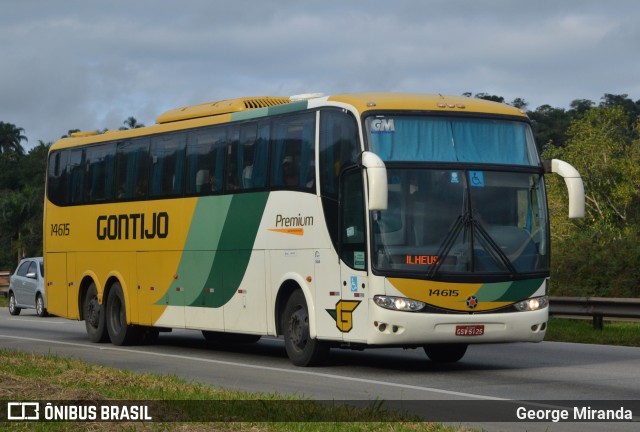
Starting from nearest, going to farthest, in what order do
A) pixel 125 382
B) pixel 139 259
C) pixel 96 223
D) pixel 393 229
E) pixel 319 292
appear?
pixel 125 382 < pixel 393 229 < pixel 319 292 < pixel 139 259 < pixel 96 223

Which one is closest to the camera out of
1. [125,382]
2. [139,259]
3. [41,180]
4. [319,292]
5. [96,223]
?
[125,382]

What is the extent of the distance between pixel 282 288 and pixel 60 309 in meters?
8.59

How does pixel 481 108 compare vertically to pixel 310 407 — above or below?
above

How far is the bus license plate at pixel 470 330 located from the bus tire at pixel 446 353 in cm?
217

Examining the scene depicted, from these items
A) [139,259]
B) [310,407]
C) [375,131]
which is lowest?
[310,407]

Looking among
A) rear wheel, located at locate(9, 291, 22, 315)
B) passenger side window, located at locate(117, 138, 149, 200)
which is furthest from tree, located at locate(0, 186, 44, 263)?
passenger side window, located at locate(117, 138, 149, 200)

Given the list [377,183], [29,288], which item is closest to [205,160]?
[377,183]

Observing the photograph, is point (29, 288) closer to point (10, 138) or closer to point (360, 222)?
point (360, 222)

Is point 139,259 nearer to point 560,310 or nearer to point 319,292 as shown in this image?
point 319,292

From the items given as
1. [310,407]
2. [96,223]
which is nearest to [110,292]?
[96,223]

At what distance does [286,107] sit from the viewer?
61.1 ft

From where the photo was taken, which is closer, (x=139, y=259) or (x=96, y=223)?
(x=139, y=259)

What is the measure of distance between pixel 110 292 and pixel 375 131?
8.90m

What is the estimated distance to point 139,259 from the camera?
74.6 ft
